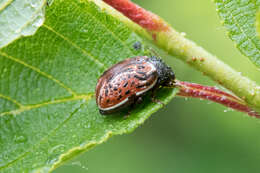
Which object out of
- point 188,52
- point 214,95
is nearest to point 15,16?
point 188,52

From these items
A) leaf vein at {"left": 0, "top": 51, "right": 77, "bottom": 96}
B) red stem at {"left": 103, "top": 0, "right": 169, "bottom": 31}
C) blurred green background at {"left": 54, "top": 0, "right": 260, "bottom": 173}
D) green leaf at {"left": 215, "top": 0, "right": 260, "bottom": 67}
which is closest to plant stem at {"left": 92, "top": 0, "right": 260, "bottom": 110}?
red stem at {"left": 103, "top": 0, "right": 169, "bottom": 31}

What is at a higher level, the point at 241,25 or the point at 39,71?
the point at 241,25

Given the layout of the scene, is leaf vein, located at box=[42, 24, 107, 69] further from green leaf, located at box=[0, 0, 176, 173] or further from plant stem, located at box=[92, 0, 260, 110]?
plant stem, located at box=[92, 0, 260, 110]

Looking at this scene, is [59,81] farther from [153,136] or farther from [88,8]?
[153,136]

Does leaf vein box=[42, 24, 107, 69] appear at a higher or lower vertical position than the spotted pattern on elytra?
higher

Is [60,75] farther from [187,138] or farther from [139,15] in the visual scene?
[187,138]

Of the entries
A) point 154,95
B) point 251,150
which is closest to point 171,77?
point 154,95
